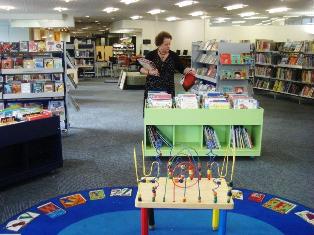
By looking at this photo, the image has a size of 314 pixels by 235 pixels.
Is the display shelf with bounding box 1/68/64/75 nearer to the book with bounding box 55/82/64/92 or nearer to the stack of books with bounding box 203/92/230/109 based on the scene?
the book with bounding box 55/82/64/92

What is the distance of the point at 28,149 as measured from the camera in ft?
16.1

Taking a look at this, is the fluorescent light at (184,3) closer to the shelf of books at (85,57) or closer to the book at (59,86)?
the shelf of books at (85,57)

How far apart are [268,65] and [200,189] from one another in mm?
10852

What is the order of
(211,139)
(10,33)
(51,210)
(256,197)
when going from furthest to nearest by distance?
(10,33) < (211,139) < (256,197) < (51,210)

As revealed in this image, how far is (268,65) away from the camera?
13266 millimetres

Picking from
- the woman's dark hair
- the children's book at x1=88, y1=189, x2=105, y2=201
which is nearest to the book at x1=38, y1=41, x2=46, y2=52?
the woman's dark hair

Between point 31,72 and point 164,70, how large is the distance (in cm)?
241

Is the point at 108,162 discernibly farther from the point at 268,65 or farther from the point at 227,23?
the point at 227,23

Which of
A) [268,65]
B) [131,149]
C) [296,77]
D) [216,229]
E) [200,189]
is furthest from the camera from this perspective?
[268,65]

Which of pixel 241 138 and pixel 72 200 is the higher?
pixel 241 138

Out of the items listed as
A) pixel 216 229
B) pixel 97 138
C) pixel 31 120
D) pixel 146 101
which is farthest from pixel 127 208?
pixel 97 138

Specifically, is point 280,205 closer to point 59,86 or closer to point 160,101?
point 160,101

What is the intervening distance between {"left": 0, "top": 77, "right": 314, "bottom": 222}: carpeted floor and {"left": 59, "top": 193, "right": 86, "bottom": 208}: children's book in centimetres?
30

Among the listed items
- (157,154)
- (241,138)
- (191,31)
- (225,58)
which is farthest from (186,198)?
(191,31)
